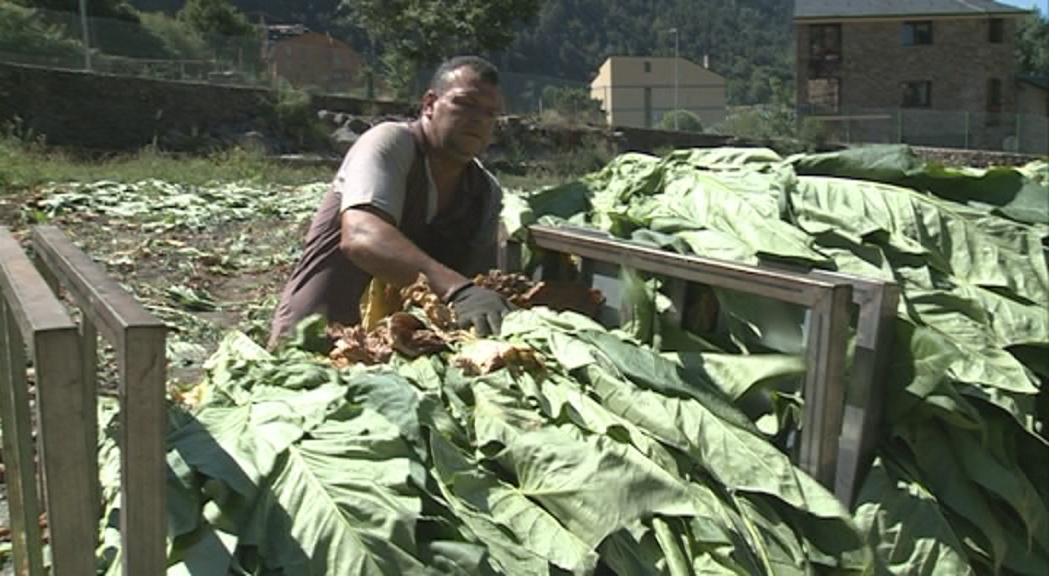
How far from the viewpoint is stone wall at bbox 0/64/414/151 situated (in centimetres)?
2269

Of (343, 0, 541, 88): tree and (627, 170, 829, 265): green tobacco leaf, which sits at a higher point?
(343, 0, 541, 88): tree

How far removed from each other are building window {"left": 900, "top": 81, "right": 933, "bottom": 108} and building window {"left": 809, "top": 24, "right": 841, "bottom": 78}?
327 centimetres

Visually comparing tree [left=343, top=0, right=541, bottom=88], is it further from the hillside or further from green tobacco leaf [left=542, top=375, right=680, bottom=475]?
the hillside

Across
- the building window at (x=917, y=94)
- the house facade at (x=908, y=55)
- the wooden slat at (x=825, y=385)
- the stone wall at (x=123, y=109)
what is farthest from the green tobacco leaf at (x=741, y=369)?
the building window at (x=917, y=94)

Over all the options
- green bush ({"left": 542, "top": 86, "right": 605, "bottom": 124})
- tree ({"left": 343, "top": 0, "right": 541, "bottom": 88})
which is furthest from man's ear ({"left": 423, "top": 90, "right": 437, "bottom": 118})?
tree ({"left": 343, "top": 0, "right": 541, "bottom": 88})

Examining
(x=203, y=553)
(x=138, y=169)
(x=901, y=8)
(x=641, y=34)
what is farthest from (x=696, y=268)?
(x=641, y=34)

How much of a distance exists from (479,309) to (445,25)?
37655 millimetres

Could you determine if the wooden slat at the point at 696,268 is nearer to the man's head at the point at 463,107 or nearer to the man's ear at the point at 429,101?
the man's head at the point at 463,107

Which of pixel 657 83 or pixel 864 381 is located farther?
pixel 657 83

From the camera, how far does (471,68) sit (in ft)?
12.6

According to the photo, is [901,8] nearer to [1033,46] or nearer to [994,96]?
[994,96]

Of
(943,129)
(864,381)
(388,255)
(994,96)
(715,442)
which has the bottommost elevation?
(943,129)

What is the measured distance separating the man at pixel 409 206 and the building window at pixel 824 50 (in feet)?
160

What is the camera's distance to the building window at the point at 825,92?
164 ft
